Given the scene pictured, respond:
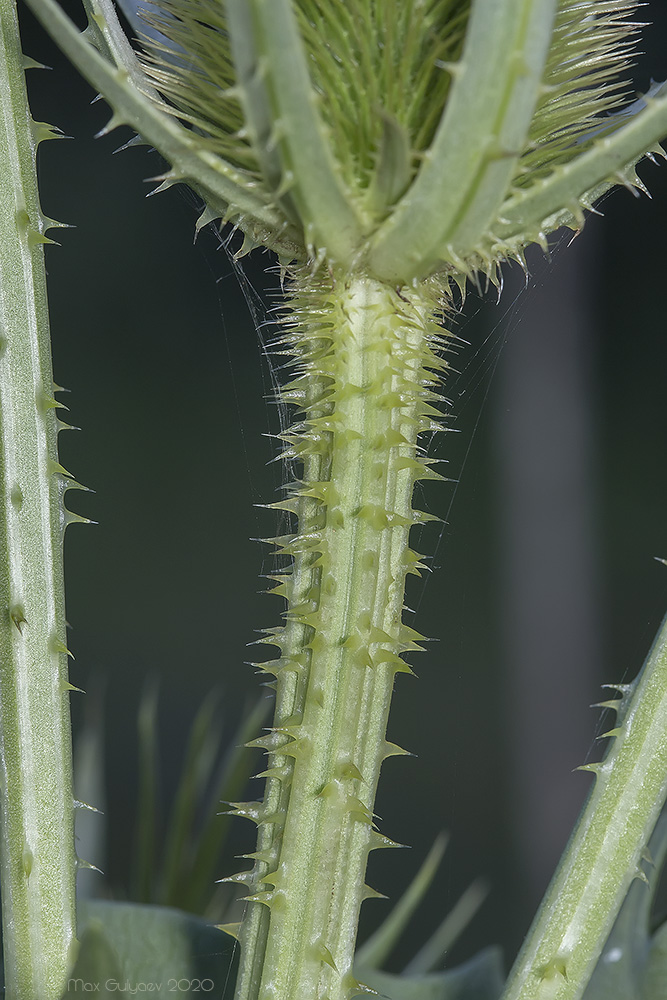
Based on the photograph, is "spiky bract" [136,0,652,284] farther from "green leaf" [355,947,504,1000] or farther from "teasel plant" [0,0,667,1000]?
"green leaf" [355,947,504,1000]

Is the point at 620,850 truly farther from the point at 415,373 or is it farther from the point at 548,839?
the point at 548,839

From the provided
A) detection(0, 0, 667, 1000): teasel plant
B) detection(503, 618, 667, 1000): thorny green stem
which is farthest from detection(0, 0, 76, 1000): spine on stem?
detection(503, 618, 667, 1000): thorny green stem

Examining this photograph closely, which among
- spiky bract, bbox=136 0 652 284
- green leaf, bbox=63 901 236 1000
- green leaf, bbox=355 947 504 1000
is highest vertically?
spiky bract, bbox=136 0 652 284

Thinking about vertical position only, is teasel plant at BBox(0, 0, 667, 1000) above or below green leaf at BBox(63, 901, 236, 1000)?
above

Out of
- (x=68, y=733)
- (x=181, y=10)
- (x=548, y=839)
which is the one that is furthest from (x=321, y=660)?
(x=548, y=839)

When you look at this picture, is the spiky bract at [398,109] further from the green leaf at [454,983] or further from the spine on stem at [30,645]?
the green leaf at [454,983]

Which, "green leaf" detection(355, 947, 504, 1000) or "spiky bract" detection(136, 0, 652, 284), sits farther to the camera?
"green leaf" detection(355, 947, 504, 1000)

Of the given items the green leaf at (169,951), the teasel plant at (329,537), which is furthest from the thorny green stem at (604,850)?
the green leaf at (169,951)
